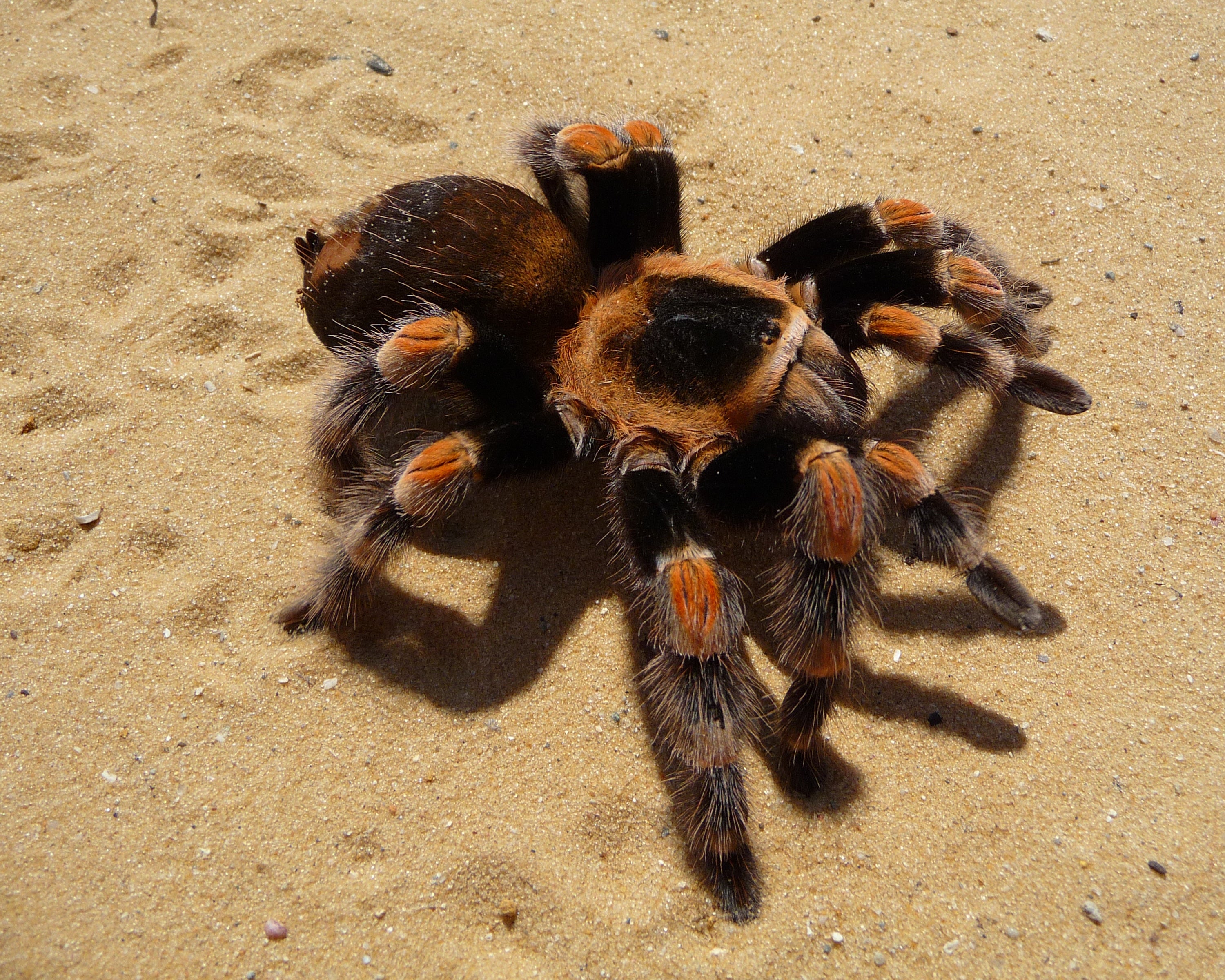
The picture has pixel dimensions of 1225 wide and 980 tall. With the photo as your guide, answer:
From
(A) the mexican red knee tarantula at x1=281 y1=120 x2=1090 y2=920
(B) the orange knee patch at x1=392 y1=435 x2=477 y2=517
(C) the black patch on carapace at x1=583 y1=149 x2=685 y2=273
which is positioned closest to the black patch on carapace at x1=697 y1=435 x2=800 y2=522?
(A) the mexican red knee tarantula at x1=281 y1=120 x2=1090 y2=920

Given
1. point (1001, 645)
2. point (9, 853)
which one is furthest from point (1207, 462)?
point (9, 853)

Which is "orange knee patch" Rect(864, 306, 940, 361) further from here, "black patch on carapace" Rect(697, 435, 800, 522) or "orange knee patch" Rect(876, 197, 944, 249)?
"black patch on carapace" Rect(697, 435, 800, 522)

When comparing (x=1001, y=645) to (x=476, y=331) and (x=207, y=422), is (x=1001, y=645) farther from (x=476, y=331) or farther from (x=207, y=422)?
(x=207, y=422)

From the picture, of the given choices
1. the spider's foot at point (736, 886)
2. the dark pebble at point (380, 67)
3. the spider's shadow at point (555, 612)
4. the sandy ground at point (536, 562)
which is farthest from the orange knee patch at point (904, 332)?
the dark pebble at point (380, 67)

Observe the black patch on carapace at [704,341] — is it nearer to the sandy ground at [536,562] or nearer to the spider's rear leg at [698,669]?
the spider's rear leg at [698,669]

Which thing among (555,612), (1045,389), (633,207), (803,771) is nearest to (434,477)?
(555,612)

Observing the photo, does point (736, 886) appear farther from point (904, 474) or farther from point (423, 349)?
point (423, 349)

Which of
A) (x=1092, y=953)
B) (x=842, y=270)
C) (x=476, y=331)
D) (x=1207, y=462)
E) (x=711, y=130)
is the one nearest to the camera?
(x=1092, y=953)
